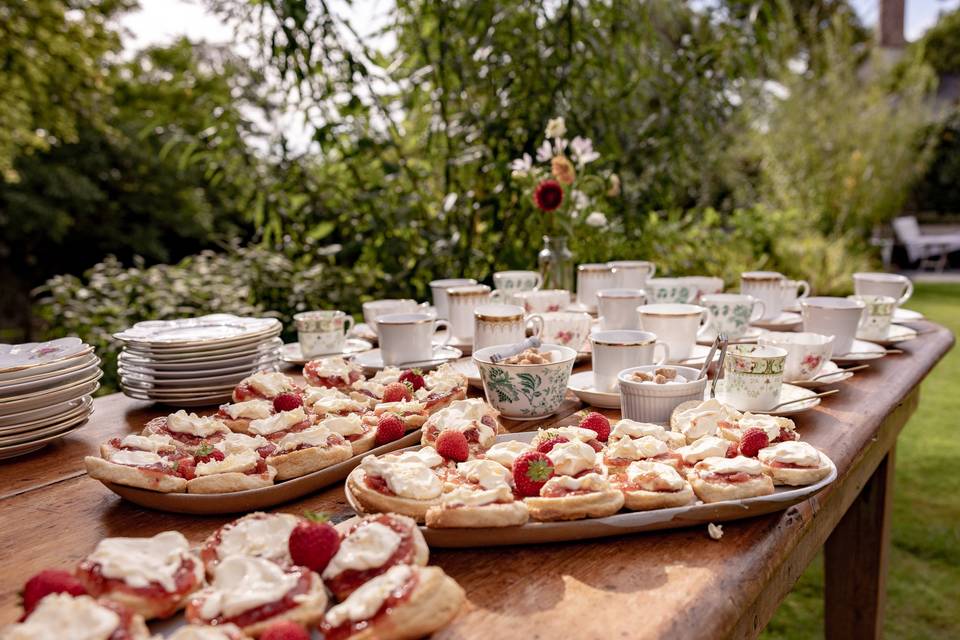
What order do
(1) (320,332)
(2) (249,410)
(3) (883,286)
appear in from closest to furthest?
(2) (249,410), (1) (320,332), (3) (883,286)

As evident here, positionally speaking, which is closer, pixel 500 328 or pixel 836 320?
pixel 500 328

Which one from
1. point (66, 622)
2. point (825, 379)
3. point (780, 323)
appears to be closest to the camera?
point (66, 622)

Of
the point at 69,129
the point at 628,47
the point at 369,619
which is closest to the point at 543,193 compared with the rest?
the point at 369,619

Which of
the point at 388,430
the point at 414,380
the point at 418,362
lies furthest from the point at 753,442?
the point at 418,362

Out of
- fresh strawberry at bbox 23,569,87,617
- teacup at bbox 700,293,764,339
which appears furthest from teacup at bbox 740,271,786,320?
fresh strawberry at bbox 23,569,87,617

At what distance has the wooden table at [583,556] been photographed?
0.79 metres

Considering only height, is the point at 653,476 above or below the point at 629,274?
below

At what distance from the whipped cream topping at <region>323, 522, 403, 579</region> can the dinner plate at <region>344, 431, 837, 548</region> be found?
0.08 m

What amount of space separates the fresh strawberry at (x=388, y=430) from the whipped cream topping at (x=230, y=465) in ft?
0.70

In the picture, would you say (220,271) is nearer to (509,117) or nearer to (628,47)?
(509,117)

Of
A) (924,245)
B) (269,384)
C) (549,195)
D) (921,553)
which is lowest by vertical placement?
(921,553)

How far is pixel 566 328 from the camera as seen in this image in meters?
1.91

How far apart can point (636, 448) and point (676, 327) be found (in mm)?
787

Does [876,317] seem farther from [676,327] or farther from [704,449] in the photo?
[704,449]
